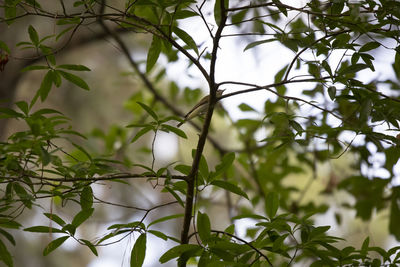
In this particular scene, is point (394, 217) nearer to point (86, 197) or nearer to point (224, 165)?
point (224, 165)

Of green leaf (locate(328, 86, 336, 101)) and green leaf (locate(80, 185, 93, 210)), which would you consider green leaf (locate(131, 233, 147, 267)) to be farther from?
green leaf (locate(328, 86, 336, 101))

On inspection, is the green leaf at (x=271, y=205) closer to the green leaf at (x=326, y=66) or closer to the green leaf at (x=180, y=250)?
the green leaf at (x=180, y=250)

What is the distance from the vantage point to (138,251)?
93 cm

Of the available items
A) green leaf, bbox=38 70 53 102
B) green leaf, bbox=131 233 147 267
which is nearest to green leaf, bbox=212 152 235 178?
green leaf, bbox=131 233 147 267

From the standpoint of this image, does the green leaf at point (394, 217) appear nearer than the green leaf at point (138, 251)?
No

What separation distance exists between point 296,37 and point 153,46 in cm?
32

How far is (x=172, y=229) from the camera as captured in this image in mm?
3547

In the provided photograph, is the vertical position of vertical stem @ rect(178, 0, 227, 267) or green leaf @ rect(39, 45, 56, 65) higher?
green leaf @ rect(39, 45, 56, 65)

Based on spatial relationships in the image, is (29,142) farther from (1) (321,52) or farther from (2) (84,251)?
(2) (84,251)

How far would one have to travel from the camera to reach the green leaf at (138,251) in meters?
0.93

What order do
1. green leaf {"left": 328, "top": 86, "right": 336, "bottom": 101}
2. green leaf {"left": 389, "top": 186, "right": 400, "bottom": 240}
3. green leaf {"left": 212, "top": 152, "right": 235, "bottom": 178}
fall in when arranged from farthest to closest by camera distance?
green leaf {"left": 389, "top": 186, "right": 400, "bottom": 240} → green leaf {"left": 212, "top": 152, "right": 235, "bottom": 178} → green leaf {"left": 328, "top": 86, "right": 336, "bottom": 101}

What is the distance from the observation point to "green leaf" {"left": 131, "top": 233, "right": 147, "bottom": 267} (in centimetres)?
93

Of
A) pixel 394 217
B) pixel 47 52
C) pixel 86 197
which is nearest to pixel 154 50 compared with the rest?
pixel 47 52

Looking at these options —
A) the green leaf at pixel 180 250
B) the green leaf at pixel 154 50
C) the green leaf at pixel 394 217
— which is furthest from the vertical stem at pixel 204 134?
the green leaf at pixel 394 217
